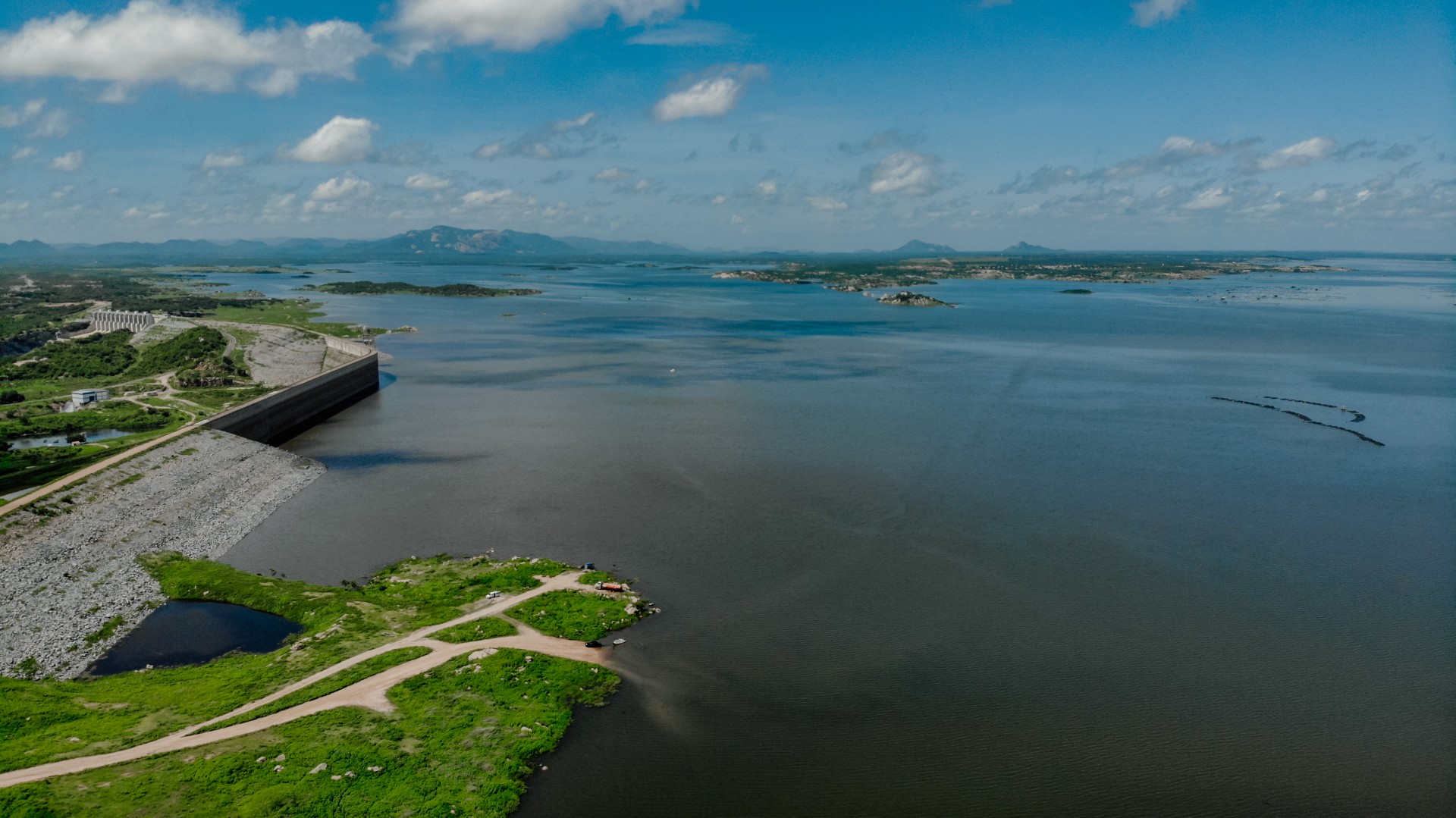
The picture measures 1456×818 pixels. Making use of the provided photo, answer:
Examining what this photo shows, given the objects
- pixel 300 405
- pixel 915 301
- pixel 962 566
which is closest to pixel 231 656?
pixel 962 566

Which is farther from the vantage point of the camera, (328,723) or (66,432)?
(66,432)

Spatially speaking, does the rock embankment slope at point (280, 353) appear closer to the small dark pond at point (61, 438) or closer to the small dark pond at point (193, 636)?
the small dark pond at point (61, 438)

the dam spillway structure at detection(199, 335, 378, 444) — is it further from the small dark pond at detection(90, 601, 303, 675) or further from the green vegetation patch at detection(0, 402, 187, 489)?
the small dark pond at detection(90, 601, 303, 675)

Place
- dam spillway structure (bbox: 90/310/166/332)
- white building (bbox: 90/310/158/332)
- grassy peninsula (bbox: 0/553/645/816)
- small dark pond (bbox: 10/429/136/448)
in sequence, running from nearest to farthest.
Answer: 1. grassy peninsula (bbox: 0/553/645/816)
2. small dark pond (bbox: 10/429/136/448)
3. dam spillway structure (bbox: 90/310/166/332)
4. white building (bbox: 90/310/158/332)

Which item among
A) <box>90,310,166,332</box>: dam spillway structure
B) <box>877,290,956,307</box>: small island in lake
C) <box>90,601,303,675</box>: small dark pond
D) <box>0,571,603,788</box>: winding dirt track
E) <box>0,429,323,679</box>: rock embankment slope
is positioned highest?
<box>877,290,956,307</box>: small island in lake

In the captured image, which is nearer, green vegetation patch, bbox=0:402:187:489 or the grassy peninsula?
the grassy peninsula

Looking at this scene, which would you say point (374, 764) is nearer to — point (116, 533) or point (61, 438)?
point (116, 533)

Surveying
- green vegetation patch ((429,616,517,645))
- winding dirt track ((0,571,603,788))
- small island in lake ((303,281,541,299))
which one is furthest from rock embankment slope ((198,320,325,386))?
small island in lake ((303,281,541,299))
